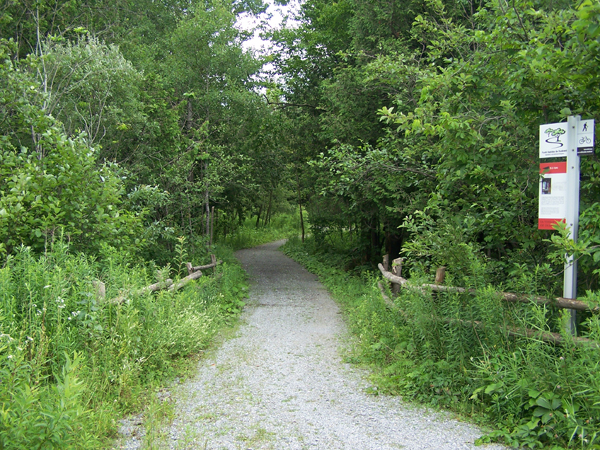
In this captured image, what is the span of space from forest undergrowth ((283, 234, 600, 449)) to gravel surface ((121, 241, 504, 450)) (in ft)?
1.07

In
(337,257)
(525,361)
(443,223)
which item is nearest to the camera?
(525,361)

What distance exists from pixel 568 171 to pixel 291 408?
147 inches

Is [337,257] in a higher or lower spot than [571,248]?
lower

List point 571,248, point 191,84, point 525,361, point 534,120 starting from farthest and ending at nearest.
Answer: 1. point 191,84
2. point 534,120
3. point 525,361
4. point 571,248

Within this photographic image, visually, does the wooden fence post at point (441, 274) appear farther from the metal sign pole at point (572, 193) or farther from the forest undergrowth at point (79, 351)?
the forest undergrowth at point (79, 351)

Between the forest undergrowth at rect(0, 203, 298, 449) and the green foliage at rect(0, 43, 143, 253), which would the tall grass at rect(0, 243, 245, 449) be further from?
the green foliage at rect(0, 43, 143, 253)

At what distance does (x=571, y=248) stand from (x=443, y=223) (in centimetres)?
233

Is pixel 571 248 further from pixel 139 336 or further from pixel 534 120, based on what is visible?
pixel 139 336

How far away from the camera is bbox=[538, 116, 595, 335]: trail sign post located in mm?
4332

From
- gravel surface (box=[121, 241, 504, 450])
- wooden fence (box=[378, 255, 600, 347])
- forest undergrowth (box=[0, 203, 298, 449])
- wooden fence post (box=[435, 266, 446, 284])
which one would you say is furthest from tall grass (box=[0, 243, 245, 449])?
wooden fence post (box=[435, 266, 446, 284])

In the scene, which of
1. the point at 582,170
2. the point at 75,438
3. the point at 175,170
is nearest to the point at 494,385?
the point at 582,170

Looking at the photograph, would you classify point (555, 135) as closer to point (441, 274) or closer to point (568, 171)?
point (568, 171)

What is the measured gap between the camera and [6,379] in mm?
3283

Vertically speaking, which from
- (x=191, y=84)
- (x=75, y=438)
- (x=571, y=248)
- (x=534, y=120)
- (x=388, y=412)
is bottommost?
(x=388, y=412)
